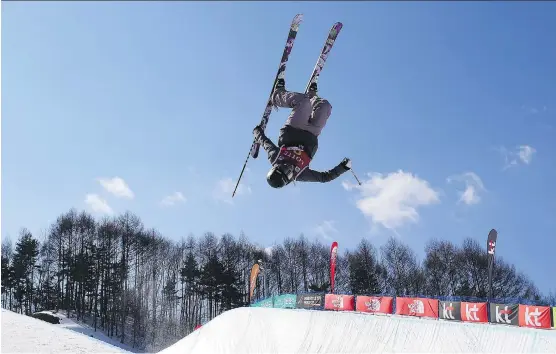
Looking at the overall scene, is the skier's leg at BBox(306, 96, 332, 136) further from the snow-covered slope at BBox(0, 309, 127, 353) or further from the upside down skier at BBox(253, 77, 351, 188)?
the snow-covered slope at BBox(0, 309, 127, 353)

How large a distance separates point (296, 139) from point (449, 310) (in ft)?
49.9

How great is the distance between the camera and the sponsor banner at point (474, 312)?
17.9 meters

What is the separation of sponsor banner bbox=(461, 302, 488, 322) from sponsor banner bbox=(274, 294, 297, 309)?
1204 cm

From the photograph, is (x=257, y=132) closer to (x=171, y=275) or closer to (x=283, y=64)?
(x=283, y=64)

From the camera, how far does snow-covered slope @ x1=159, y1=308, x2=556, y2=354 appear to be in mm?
15930

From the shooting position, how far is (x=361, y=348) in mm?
20438

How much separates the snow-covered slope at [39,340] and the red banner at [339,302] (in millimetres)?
13491

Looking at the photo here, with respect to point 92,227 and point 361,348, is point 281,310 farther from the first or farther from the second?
point 92,227

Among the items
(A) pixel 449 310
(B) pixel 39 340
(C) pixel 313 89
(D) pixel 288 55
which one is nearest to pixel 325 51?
(D) pixel 288 55

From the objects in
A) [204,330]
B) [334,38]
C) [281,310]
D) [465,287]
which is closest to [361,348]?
[281,310]

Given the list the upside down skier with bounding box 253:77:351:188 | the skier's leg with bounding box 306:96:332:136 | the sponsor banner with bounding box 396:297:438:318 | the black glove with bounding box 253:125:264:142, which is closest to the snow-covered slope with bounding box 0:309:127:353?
the sponsor banner with bounding box 396:297:438:318

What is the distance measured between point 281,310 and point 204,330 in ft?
20.0

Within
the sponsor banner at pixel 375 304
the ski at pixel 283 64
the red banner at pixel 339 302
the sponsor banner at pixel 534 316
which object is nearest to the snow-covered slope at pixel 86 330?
the red banner at pixel 339 302

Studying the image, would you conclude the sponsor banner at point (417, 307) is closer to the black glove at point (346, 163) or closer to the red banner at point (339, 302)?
the red banner at point (339, 302)
